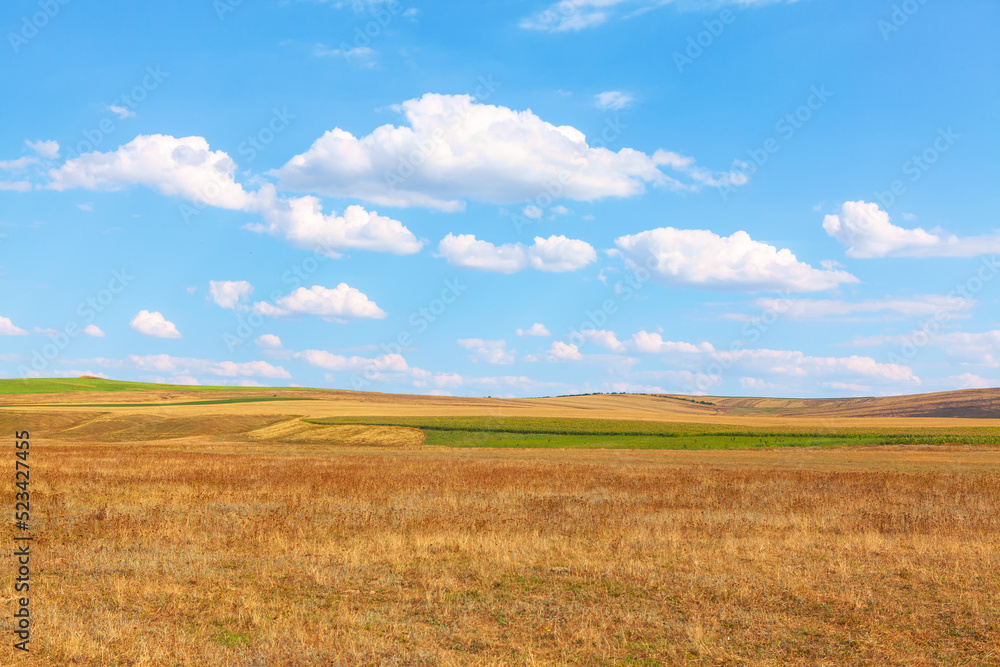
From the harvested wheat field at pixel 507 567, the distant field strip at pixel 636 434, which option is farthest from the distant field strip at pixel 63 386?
the harvested wheat field at pixel 507 567

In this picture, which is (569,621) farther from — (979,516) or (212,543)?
(979,516)

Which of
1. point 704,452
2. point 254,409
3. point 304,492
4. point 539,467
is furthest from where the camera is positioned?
point 254,409

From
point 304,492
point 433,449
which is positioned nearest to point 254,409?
point 433,449

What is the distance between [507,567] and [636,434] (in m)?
64.7

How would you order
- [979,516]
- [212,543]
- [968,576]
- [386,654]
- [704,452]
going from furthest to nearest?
[704,452] → [979,516] → [212,543] → [968,576] → [386,654]

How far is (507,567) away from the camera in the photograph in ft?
48.0

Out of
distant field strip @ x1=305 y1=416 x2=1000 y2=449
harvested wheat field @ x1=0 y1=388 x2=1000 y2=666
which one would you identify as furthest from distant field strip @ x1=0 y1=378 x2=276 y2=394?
harvested wheat field @ x1=0 y1=388 x2=1000 y2=666

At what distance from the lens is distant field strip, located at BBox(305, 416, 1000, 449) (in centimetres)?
6688

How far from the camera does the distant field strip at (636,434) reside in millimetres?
66875

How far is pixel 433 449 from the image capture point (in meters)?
58.4

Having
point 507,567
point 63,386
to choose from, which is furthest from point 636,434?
point 63,386

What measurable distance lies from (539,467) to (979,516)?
69.8 feet

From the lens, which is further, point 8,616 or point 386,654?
point 8,616

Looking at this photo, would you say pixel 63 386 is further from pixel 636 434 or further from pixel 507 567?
pixel 507 567
